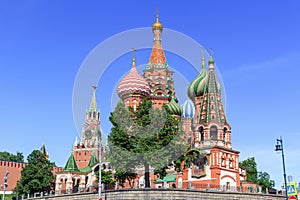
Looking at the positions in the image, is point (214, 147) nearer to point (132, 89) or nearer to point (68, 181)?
point (132, 89)

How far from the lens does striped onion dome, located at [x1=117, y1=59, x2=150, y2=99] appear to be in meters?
60.2

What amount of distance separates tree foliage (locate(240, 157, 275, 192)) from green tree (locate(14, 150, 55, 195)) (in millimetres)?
28935

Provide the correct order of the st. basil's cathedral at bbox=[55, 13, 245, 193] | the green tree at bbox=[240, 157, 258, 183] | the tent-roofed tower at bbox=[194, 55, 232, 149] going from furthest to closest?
the green tree at bbox=[240, 157, 258, 183], the tent-roofed tower at bbox=[194, 55, 232, 149], the st. basil's cathedral at bbox=[55, 13, 245, 193]

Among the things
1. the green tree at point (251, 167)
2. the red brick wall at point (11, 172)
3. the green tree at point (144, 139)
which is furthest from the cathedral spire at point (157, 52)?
the red brick wall at point (11, 172)

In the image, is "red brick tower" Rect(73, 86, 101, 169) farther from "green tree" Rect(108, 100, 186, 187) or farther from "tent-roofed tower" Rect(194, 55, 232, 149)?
"green tree" Rect(108, 100, 186, 187)

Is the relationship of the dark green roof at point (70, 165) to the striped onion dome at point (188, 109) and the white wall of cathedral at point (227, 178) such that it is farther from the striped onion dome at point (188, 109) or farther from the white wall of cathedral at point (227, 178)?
the white wall of cathedral at point (227, 178)

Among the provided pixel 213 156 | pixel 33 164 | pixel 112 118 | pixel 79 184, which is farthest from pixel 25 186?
pixel 213 156

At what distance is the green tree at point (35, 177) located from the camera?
5209 centimetres

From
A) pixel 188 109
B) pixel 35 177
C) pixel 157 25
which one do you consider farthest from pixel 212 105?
pixel 35 177

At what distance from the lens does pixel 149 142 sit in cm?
3697

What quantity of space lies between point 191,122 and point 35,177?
87.9ft

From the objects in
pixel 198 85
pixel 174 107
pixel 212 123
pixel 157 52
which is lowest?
pixel 212 123

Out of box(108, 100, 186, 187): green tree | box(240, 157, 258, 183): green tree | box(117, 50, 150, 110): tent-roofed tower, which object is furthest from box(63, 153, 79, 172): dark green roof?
box(240, 157, 258, 183): green tree

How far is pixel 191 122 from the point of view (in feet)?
222
